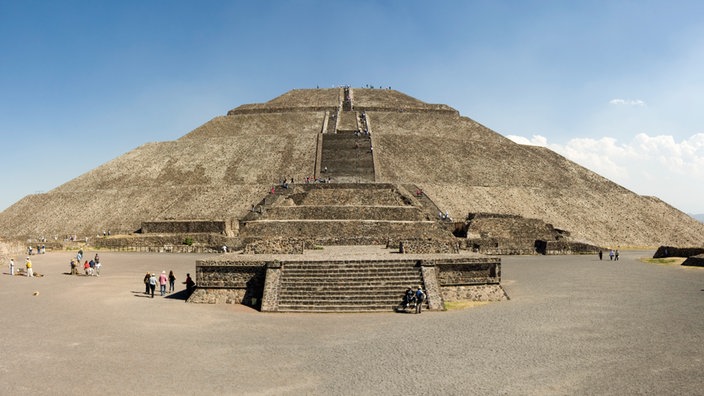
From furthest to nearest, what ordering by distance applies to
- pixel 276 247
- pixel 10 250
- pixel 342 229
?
pixel 10 250 → pixel 342 229 → pixel 276 247

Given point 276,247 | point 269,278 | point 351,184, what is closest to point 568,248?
point 351,184

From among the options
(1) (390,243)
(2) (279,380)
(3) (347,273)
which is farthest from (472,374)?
(1) (390,243)

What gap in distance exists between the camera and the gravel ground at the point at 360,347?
830 centimetres

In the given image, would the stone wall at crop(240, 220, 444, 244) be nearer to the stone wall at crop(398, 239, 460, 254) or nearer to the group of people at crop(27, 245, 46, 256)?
the stone wall at crop(398, 239, 460, 254)

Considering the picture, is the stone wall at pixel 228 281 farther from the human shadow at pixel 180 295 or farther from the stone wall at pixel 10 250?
the stone wall at pixel 10 250

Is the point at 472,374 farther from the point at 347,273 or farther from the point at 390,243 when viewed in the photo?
the point at 390,243

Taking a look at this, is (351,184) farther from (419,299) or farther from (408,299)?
(419,299)

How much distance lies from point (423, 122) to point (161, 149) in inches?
1219

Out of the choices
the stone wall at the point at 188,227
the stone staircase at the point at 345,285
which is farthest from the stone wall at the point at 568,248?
the stone wall at the point at 188,227

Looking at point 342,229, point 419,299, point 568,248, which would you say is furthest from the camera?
point 568,248

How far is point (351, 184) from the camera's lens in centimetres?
3838

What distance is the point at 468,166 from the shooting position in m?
50.2

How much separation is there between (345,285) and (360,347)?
4.86 m

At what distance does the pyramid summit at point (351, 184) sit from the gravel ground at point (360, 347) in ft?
51.8
